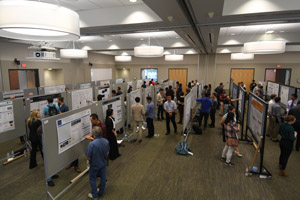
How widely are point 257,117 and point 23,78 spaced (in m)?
10.1

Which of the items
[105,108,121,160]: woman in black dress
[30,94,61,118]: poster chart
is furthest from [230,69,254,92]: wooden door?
[30,94,61,118]: poster chart

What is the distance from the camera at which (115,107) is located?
5.05 metres

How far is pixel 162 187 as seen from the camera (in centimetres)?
354

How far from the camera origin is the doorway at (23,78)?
27.5 feet

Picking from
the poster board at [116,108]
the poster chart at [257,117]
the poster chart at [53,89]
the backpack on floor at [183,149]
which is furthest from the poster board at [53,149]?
the poster chart at [53,89]

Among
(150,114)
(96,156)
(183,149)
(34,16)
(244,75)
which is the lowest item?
(183,149)

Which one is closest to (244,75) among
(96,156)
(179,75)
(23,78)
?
(179,75)

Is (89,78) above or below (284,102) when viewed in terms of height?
above

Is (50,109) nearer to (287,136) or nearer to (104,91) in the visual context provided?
(104,91)

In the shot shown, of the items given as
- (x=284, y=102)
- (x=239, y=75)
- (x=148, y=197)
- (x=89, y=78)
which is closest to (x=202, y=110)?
(x=284, y=102)

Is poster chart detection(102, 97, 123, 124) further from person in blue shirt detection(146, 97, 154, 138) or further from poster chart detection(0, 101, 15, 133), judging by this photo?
poster chart detection(0, 101, 15, 133)

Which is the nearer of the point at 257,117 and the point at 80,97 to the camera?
the point at 257,117

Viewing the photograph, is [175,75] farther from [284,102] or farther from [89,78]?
[284,102]

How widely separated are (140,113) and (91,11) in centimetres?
317
